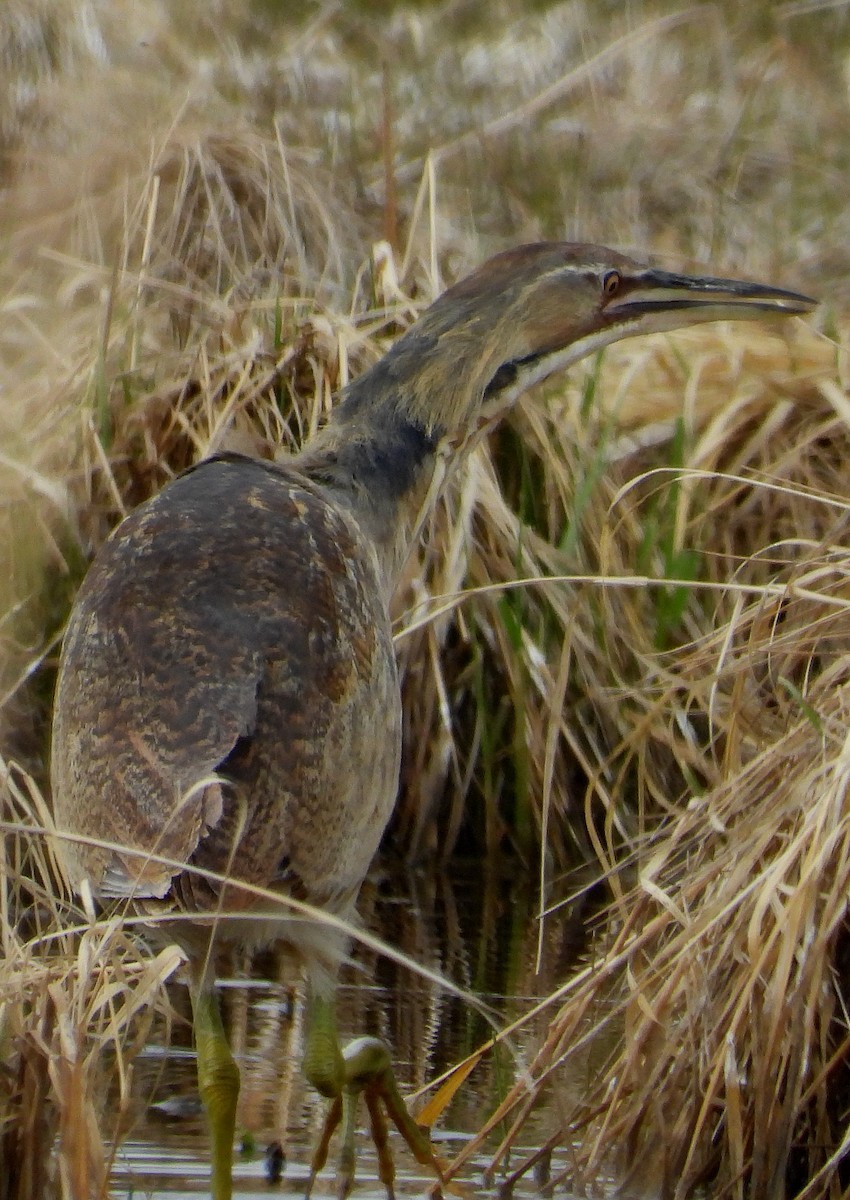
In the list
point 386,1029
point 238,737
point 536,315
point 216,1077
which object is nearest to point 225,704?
point 238,737

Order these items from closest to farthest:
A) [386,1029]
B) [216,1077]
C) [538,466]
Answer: [216,1077] < [386,1029] < [538,466]

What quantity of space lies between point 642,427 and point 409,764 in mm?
1053

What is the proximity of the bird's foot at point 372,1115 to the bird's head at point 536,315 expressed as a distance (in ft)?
3.70

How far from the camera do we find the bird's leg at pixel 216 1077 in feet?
10.1

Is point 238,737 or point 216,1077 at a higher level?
point 238,737

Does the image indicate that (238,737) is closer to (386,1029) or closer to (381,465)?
(381,465)

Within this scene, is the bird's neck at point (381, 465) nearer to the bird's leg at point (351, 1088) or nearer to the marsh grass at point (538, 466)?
the marsh grass at point (538, 466)

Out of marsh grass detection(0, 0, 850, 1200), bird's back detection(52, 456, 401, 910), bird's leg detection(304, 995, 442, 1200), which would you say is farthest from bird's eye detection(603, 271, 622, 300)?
bird's leg detection(304, 995, 442, 1200)

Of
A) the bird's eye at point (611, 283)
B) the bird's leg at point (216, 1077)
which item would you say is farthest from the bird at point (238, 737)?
the bird's eye at point (611, 283)

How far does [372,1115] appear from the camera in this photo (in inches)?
131

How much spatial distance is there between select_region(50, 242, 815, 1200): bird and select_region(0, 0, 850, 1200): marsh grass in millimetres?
126

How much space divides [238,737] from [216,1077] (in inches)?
21.1

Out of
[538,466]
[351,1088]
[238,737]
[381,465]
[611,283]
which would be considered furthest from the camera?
[538,466]

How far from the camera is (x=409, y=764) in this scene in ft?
15.7
